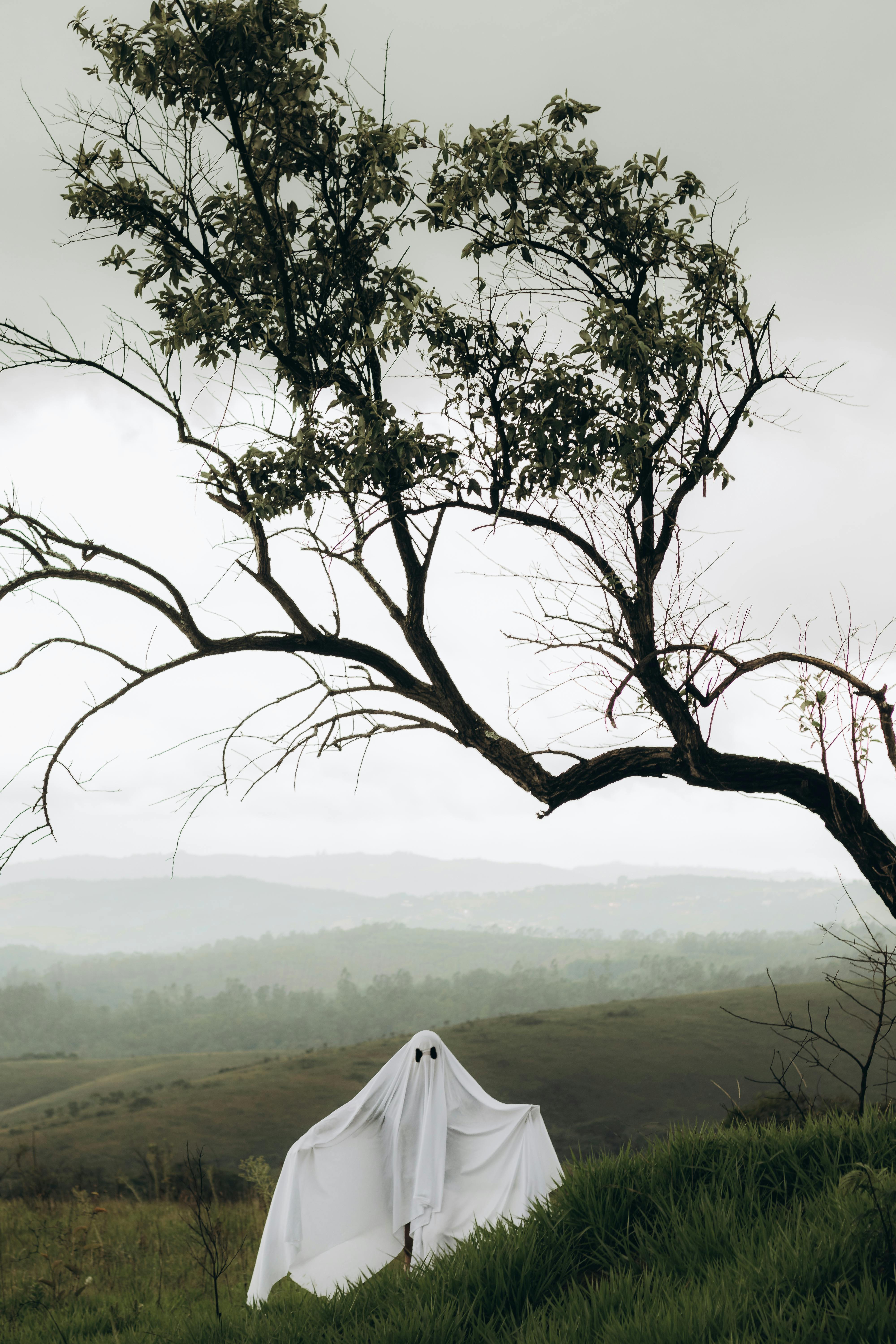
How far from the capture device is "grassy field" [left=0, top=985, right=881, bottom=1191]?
27.8m

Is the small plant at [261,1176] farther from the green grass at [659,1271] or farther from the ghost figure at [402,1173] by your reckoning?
the green grass at [659,1271]

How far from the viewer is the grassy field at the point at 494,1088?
27.8 metres

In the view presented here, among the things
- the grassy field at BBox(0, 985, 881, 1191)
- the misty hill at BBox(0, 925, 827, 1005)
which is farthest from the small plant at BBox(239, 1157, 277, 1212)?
the misty hill at BBox(0, 925, 827, 1005)

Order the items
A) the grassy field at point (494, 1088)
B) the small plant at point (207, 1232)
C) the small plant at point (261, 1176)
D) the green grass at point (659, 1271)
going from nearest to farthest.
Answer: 1. the green grass at point (659, 1271)
2. the small plant at point (207, 1232)
3. the small plant at point (261, 1176)
4. the grassy field at point (494, 1088)

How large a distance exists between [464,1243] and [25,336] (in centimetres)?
915

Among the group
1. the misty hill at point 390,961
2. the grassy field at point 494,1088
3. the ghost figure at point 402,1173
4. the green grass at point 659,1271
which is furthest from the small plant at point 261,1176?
the misty hill at point 390,961

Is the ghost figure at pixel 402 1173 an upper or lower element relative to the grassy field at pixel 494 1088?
upper

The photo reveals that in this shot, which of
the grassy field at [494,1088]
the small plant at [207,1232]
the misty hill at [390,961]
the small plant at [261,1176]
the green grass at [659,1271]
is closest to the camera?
the green grass at [659,1271]

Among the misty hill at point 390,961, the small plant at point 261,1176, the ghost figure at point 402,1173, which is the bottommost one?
the misty hill at point 390,961

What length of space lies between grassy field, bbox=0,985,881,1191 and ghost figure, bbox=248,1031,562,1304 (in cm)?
1784

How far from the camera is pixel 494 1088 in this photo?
3128 cm

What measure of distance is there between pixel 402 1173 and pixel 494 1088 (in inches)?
1016

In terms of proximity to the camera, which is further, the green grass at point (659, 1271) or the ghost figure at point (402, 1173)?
the ghost figure at point (402, 1173)

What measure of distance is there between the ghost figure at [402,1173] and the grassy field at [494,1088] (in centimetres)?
1784
